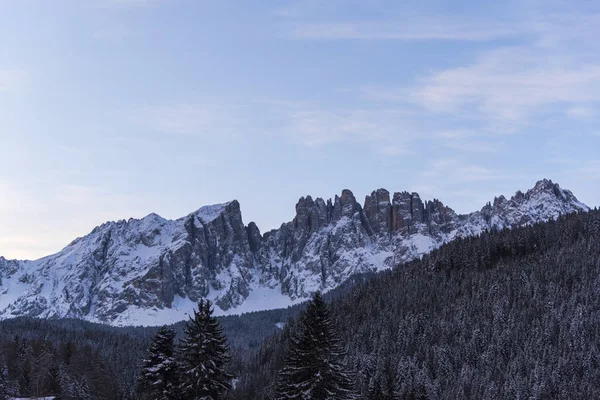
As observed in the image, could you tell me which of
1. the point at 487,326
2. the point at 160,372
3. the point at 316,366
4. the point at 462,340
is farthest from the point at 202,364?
the point at 487,326

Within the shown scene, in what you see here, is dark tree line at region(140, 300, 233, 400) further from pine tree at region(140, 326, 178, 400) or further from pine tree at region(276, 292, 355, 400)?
pine tree at region(276, 292, 355, 400)

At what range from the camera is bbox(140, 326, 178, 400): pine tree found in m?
38.4

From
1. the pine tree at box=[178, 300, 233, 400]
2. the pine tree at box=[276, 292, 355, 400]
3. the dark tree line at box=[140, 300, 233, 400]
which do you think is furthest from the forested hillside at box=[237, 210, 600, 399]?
the pine tree at box=[276, 292, 355, 400]

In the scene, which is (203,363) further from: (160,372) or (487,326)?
(487,326)

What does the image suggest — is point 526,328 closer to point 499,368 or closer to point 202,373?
point 499,368

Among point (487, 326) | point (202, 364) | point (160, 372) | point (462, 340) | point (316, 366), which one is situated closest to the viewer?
point (316, 366)

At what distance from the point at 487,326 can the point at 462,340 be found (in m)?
6.82

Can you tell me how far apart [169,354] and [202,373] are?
5.48 meters

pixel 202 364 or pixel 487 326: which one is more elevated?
pixel 487 326

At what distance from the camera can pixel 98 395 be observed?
103562 millimetres

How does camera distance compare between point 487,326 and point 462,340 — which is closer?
point 462,340

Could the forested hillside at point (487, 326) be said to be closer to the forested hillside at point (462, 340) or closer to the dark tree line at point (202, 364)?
the forested hillside at point (462, 340)

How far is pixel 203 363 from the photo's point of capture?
1384 inches

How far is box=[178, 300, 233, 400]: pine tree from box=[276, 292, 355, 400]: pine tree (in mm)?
3102
